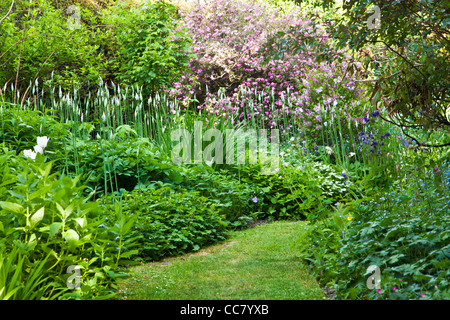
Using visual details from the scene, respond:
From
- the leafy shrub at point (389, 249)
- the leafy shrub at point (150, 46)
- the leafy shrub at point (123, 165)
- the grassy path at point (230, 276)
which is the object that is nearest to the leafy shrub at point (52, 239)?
the grassy path at point (230, 276)

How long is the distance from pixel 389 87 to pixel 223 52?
682cm

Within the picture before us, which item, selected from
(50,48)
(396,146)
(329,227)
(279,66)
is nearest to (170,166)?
(329,227)

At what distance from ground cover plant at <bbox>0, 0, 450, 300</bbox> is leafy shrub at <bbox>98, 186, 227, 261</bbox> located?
0.02 metres

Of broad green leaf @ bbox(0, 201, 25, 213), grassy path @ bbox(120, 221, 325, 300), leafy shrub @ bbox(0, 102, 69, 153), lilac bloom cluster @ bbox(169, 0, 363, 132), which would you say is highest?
lilac bloom cluster @ bbox(169, 0, 363, 132)

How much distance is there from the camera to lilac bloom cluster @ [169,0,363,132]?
24.3 feet

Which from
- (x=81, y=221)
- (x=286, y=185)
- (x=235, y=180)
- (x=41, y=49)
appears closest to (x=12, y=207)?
(x=81, y=221)

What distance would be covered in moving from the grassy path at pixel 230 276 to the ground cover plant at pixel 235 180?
0.16 ft

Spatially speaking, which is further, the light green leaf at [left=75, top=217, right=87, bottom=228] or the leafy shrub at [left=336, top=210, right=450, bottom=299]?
the light green leaf at [left=75, top=217, right=87, bottom=228]

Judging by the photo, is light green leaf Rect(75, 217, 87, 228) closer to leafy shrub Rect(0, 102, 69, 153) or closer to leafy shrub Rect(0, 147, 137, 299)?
leafy shrub Rect(0, 147, 137, 299)

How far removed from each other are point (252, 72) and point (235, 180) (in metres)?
5.24

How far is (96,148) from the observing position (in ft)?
15.7

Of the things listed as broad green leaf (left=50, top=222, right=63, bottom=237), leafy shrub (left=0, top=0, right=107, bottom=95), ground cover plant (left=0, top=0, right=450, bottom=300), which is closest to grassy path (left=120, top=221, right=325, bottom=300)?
ground cover plant (left=0, top=0, right=450, bottom=300)

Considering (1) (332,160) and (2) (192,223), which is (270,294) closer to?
(2) (192,223)

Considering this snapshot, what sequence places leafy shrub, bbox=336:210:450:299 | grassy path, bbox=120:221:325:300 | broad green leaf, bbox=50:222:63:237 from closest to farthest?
leafy shrub, bbox=336:210:450:299 → broad green leaf, bbox=50:222:63:237 → grassy path, bbox=120:221:325:300
